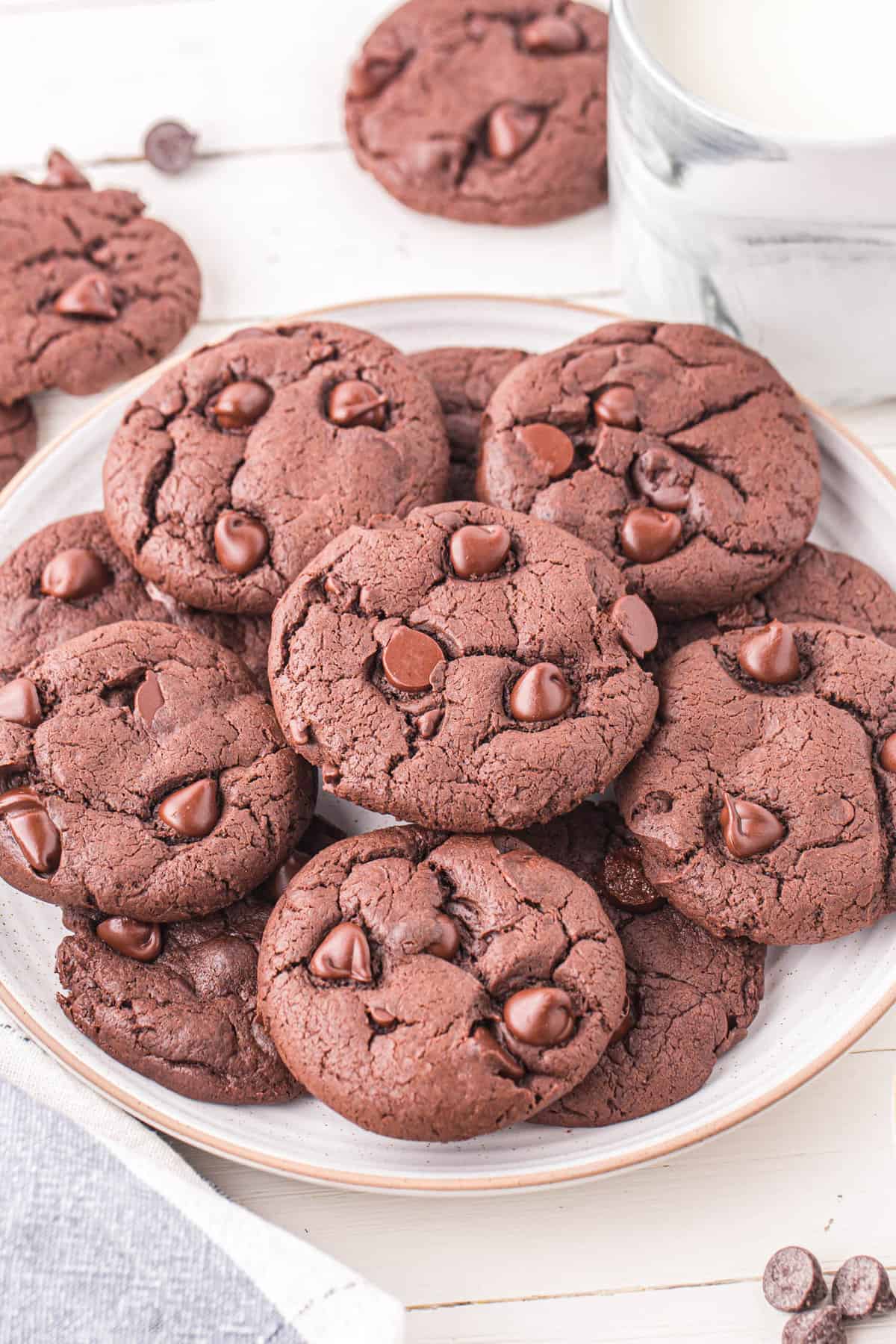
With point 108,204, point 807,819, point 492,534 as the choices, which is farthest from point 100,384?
point 807,819

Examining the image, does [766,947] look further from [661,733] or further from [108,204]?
[108,204]

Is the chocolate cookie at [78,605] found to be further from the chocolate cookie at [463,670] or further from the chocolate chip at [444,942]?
the chocolate chip at [444,942]

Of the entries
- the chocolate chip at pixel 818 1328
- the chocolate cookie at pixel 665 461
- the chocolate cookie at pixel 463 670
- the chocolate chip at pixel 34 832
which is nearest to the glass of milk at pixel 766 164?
the chocolate cookie at pixel 665 461

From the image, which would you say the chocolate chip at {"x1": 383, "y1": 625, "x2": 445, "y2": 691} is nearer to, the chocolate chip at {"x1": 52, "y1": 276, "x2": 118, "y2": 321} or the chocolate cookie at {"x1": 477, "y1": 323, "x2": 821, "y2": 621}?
the chocolate cookie at {"x1": 477, "y1": 323, "x2": 821, "y2": 621}

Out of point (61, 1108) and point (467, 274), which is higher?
point (467, 274)

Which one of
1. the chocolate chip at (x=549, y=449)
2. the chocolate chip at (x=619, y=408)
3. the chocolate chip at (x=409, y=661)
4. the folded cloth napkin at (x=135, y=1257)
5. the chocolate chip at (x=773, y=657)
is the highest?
the chocolate chip at (x=619, y=408)

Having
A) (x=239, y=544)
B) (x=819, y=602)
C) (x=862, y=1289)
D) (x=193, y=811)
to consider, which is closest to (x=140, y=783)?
(x=193, y=811)
